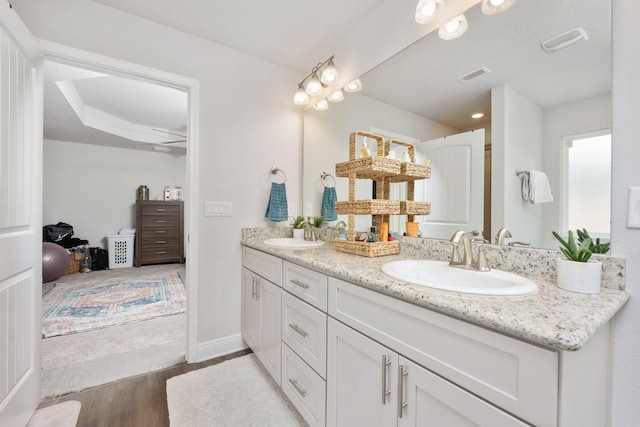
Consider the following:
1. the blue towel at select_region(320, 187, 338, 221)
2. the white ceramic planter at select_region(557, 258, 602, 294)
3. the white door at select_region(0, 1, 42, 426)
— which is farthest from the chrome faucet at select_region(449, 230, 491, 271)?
the white door at select_region(0, 1, 42, 426)

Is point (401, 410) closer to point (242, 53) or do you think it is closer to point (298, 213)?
point (298, 213)

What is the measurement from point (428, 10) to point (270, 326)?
189 cm

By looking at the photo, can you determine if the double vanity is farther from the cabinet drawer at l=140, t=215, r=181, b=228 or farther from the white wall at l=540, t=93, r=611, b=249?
the cabinet drawer at l=140, t=215, r=181, b=228

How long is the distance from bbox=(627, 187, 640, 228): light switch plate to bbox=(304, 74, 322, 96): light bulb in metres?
1.82

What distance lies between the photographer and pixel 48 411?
1.43 meters

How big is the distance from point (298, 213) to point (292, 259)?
3.47 feet

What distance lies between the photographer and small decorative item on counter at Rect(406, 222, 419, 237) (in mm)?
1480

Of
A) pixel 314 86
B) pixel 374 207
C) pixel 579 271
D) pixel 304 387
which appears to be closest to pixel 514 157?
pixel 579 271

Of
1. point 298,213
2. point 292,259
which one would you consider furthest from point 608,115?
point 298,213

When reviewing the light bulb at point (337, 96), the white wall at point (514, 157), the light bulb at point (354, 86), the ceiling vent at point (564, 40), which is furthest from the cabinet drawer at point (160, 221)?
the ceiling vent at point (564, 40)

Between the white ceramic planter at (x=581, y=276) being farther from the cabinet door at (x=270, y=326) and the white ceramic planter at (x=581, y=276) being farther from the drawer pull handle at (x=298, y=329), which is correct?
the cabinet door at (x=270, y=326)

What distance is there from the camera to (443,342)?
0.71 metres

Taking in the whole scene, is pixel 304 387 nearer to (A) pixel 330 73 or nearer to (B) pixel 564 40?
(B) pixel 564 40

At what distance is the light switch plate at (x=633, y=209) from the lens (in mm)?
764
